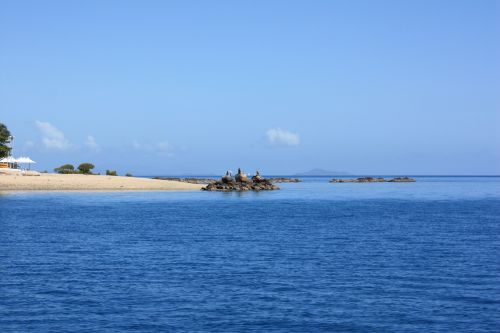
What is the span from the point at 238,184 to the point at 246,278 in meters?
117

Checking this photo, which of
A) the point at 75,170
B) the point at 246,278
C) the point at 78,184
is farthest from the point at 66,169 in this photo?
the point at 246,278

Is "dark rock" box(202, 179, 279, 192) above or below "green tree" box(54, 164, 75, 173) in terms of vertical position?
below

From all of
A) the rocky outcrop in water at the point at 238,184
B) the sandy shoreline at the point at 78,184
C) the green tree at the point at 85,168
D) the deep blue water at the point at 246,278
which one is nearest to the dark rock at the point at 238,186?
the rocky outcrop in water at the point at 238,184

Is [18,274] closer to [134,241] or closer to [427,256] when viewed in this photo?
[134,241]

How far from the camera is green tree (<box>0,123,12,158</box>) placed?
5822 inches

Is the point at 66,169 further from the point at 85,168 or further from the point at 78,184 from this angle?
the point at 78,184

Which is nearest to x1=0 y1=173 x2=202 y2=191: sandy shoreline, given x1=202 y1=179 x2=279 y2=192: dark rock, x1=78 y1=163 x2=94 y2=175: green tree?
x1=202 y1=179 x2=279 y2=192: dark rock

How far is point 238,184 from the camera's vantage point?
148 meters

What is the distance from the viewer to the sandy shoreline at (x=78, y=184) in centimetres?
12238

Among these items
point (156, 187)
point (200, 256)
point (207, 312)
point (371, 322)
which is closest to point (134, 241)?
point (200, 256)

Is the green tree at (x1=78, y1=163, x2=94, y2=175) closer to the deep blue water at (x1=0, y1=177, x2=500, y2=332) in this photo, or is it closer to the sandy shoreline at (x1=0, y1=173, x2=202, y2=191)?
the sandy shoreline at (x1=0, y1=173, x2=202, y2=191)

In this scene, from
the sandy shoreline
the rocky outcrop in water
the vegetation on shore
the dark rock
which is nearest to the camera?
the sandy shoreline

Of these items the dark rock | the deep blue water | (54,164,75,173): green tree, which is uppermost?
(54,164,75,173): green tree

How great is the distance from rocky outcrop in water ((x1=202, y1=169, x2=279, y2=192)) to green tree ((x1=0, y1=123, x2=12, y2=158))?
48.8 m
